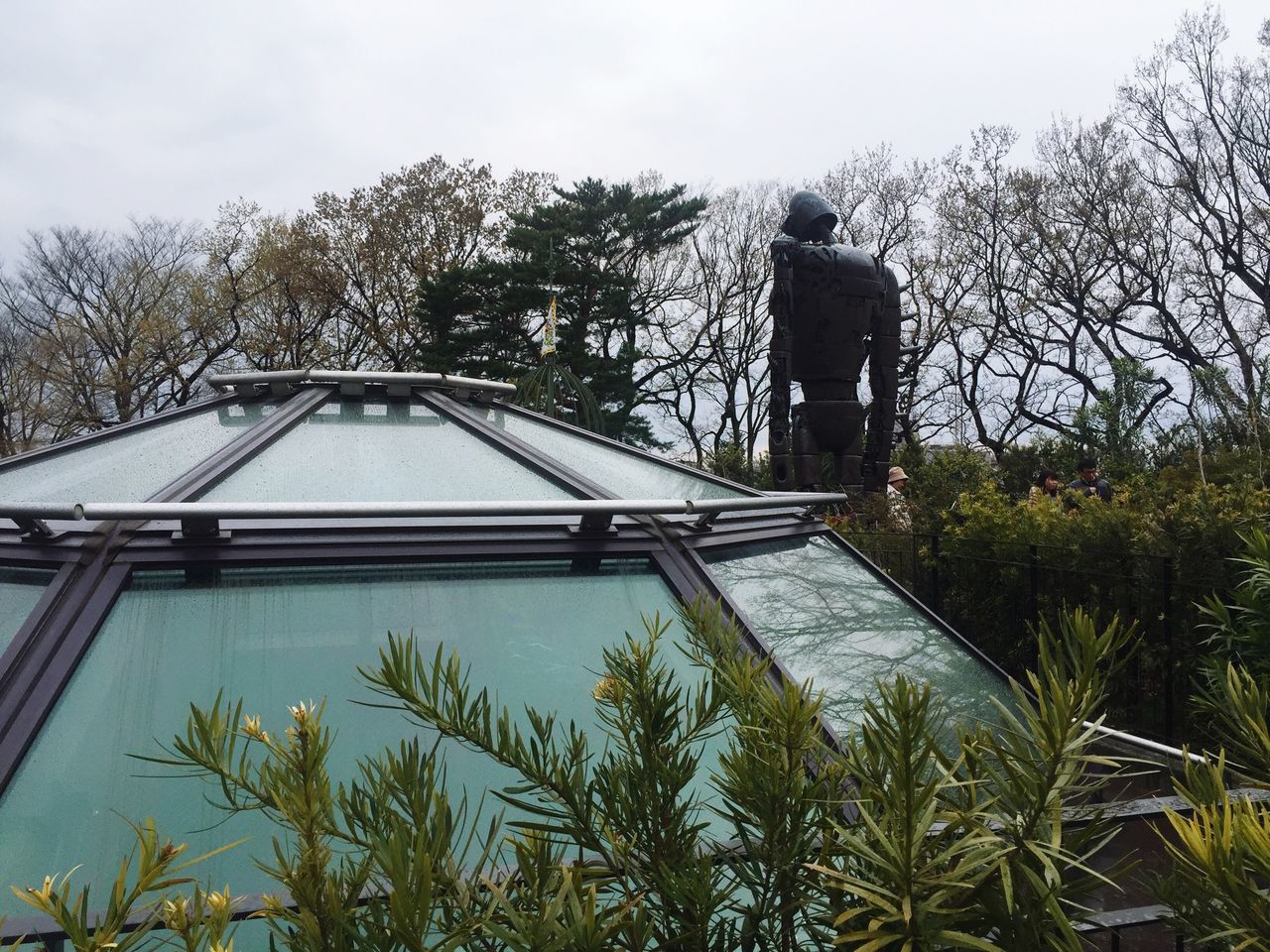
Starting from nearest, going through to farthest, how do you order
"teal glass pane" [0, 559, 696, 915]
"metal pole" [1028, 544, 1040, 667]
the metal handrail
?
"teal glass pane" [0, 559, 696, 915] < the metal handrail < "metal pole" [1028, 544, 1040, 667]

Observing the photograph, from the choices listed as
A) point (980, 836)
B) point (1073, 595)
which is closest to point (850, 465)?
point (1073, 595)

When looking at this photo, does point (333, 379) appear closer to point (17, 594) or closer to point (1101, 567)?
point (17, 594)

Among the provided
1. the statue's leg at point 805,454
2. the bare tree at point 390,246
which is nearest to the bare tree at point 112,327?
the bare tree at point 390,246

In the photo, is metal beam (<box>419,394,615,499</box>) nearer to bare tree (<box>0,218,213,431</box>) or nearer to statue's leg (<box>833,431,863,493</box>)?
statue's leg (<box>833,431,863,493</box>)

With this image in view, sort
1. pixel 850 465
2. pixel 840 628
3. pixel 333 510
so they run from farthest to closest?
pixel 850 465 < pixel 840 628 < pixel 333 510

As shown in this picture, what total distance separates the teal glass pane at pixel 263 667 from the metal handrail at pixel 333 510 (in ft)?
0.49

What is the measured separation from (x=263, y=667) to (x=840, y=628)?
140cm

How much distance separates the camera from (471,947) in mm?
1085

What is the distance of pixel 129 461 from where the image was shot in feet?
9.21

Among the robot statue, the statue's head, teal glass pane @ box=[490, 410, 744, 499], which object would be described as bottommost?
teal glass pane @ box=[490, 410, 744, 499]

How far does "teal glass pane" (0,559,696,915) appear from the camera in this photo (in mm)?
1657

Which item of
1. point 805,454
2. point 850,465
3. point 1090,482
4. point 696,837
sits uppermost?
point 805,454

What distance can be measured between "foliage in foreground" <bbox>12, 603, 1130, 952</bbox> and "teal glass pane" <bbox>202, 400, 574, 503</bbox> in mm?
1139

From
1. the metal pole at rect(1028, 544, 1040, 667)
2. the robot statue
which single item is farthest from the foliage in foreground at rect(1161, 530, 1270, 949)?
the robot statue
